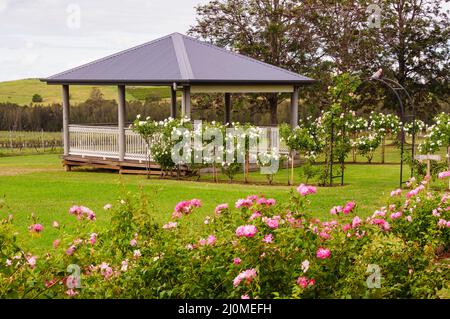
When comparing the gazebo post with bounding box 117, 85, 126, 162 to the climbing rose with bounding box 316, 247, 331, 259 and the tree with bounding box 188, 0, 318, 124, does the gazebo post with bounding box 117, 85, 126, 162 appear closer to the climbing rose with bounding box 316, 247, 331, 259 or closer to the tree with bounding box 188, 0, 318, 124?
the tree with bounding box 188, 0, 318, 124

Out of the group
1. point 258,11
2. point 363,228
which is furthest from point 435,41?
point 363,228

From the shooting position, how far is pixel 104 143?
24109 mm

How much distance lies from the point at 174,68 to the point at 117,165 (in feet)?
13.0

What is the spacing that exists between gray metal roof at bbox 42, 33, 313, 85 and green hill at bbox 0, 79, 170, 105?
28071 mm

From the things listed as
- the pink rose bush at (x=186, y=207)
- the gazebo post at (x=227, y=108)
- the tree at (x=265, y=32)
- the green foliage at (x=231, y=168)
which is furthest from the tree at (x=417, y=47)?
the pink rose bush at (x=186, y=207)

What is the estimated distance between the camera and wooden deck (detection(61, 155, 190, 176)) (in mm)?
22312

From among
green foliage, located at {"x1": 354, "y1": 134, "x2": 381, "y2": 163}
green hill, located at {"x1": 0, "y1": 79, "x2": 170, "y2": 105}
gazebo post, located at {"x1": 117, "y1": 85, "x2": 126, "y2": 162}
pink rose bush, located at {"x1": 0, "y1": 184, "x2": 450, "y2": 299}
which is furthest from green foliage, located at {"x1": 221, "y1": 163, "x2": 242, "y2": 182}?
green hill, located at {"x1": 0, "y1": 79, "x2": 170, "y2": 105}

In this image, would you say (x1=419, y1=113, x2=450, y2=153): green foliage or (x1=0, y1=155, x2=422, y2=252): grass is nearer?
(x1=0, y1=155, x2=422, y2=252): grass

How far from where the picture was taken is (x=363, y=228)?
5.55 metres

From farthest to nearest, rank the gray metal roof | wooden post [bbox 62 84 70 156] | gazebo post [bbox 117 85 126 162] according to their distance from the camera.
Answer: wooden post [bbox 62 84 70 156] < gazebo post [bbox 117 85 126 162] < the gray metal roof

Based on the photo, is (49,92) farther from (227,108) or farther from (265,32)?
(227,108)

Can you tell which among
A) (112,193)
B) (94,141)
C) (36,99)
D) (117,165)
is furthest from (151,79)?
(36,99)

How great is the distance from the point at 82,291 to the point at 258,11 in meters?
31.3

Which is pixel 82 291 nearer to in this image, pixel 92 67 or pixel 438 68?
pixel 92 67
